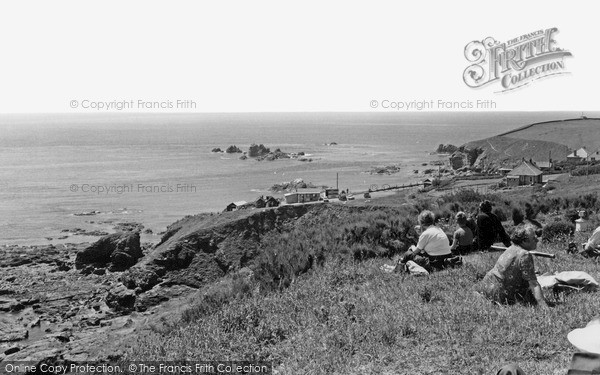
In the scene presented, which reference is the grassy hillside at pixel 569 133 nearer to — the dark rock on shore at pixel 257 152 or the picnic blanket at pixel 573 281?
the dark rock on shore at pixel 257 152

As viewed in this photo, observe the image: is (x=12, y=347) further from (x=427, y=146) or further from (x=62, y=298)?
(x=427, y=146)

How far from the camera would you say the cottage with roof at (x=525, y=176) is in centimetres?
4938

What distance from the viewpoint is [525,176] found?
167 feet

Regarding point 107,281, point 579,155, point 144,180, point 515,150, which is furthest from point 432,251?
point 515,150

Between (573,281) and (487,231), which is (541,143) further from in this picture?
(573,281)

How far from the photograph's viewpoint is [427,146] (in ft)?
485

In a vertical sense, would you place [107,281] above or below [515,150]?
below

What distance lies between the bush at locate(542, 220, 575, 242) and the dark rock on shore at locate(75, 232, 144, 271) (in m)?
24.2

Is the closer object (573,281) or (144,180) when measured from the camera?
(573,281)

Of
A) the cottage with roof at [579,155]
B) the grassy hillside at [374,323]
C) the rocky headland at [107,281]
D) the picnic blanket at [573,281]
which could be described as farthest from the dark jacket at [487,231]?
the cottage with roof at [579,155]

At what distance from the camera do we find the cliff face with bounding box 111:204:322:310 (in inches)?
1024

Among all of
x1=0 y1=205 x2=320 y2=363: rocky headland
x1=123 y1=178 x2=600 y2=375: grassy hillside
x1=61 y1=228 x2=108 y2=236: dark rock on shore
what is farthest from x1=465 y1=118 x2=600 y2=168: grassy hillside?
x1=123 y1=178 x2=600 y2=375: grassy hillside

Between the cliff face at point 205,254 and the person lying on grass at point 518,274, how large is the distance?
59.5 ft

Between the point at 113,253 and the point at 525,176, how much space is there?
36028mm
